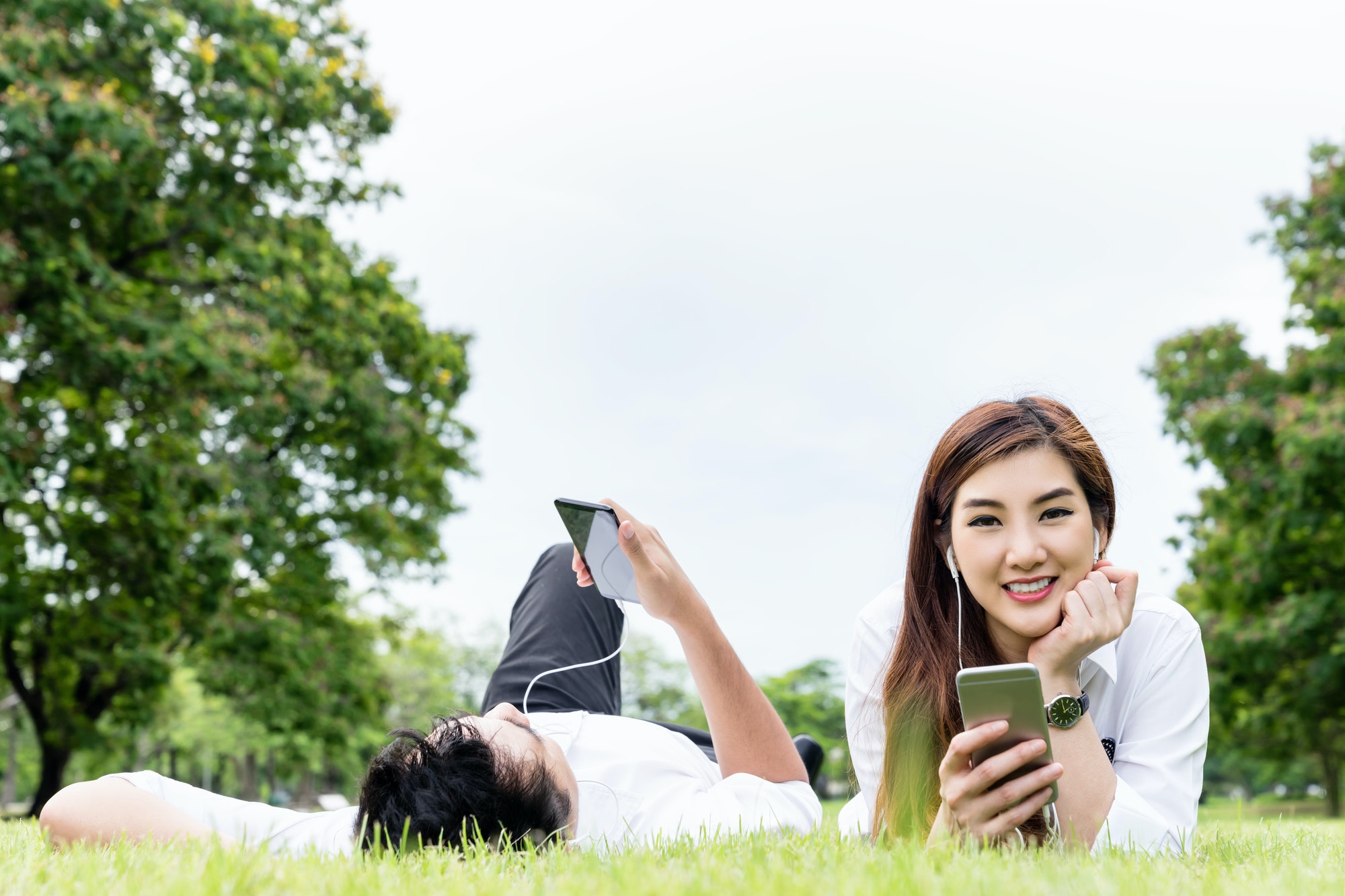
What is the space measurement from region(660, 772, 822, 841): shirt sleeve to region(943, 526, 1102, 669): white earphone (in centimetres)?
73

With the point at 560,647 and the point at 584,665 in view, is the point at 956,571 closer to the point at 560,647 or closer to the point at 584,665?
the point at 584,665

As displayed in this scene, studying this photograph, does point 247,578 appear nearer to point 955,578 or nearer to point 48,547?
point 48,547

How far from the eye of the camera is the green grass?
194 cm

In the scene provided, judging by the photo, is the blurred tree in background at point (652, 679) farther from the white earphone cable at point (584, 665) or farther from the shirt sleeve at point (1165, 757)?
the shirt sleeve at point (1165, 757)

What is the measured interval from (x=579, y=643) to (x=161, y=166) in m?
11.0

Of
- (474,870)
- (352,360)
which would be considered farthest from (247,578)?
(474,870)

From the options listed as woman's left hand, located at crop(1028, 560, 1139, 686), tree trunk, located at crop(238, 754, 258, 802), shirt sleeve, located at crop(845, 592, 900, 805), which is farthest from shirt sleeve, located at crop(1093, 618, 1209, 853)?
tree trunk, located at crop(238, 754, 258, 802)

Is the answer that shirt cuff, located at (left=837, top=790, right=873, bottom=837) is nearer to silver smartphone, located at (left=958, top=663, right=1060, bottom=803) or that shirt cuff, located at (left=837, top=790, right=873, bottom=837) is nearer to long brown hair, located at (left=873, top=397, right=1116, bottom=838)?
long brown hair, located at (left=873, top=397, right=1116, bottom=838)

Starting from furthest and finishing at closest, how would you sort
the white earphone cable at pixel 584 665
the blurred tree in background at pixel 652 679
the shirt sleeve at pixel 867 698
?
the blurred tree in background at pixel 652 679, the white earphone cable at pixel 584 665, the shirt sleeve at pixel 867 698

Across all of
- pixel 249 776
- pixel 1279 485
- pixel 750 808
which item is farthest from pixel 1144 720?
pixel 249 776

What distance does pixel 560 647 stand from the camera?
4875 millimetres

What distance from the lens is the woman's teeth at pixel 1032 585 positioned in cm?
297

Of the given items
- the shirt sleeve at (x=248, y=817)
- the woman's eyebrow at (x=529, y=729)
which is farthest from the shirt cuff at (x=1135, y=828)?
the shirt sleeve at (x=248, y=817)

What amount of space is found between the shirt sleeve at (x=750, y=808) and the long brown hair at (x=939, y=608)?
11.5 inches
